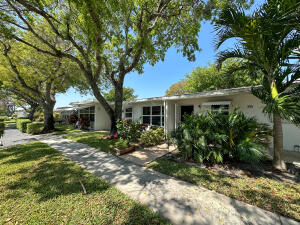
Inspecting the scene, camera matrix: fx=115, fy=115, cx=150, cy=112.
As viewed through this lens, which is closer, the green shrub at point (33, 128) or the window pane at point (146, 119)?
the window pane at point (146, 119)

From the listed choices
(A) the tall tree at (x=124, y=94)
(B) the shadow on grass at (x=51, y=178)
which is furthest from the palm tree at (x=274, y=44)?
(A) the tall tree at (x=124, y=94)

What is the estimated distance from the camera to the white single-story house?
5.38 metres

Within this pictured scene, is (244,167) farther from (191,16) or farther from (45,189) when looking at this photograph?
(191,16)

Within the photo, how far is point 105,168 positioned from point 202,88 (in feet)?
51.4

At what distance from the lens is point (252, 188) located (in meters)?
2.93

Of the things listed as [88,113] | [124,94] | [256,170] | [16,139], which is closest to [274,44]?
[256,170]

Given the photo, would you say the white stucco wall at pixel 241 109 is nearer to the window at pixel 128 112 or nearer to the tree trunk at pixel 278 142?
the tree trunk at pixel 278 142

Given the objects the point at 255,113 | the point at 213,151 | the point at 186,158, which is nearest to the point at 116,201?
the point at 186,158

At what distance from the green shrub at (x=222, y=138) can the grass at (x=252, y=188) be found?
0.61 metres

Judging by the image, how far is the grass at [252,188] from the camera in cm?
238

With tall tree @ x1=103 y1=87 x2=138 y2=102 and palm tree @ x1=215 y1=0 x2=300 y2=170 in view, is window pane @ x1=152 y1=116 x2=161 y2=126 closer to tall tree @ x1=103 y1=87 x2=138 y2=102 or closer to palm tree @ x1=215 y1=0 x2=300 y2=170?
palm tree @ x1=215 y1=0 x2=300 y2=170

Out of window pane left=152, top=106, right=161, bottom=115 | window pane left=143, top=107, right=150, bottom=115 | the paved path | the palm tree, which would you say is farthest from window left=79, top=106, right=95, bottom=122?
the palm tree

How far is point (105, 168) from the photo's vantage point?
409cm

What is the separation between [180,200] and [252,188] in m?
1.99
